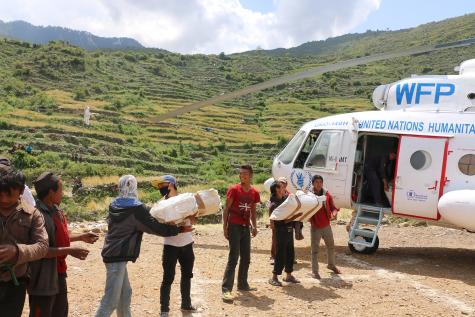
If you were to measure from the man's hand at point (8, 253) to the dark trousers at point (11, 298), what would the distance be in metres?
0.28

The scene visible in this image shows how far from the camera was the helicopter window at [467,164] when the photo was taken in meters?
9.10

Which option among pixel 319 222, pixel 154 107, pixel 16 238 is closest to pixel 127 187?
pixel 16 238

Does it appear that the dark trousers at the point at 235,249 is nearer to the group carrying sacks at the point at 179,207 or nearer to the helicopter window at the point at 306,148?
the group carrying sacks at the point at 179,207

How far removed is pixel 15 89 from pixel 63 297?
58.1 metres

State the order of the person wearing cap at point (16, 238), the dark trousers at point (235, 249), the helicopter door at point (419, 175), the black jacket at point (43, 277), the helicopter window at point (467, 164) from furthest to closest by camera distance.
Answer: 1. the helicopter door at point (419, 175)
2. the helicopter window at point (467, 164)
3. the dark trousers at point (235, 249)
4. the black jacket at point (43, 277)
5. the person wearing cap at point (16, 238)

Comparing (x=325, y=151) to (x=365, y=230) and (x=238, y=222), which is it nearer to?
(x=365, y=230)

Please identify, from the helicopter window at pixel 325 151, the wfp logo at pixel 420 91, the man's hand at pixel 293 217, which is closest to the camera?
the man's hand at pixel 293 217

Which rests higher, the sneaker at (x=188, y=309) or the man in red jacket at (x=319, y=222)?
the man in red jacket at (x=319, y=222)

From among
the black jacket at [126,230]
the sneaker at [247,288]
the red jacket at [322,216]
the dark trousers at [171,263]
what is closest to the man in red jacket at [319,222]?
the red jacket at [322,216]

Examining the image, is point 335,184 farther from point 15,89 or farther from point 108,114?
point 15,89

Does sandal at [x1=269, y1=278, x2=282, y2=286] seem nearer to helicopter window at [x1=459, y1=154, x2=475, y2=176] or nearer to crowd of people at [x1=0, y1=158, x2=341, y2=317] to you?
crowd of people at [x1=0, y1=158, x2=341, y2=317]

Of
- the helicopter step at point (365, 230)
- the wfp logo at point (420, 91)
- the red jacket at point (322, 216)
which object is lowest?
the helicopter step at point (365, 230)

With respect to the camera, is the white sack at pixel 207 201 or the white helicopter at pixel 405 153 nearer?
the white sack at pixel 207 201

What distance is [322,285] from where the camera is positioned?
759 centimetres
